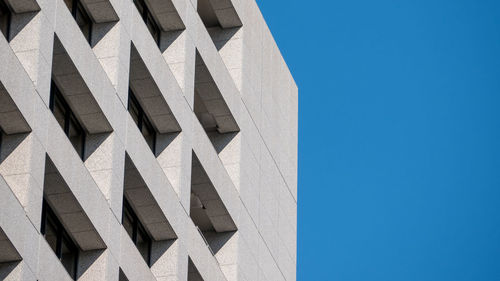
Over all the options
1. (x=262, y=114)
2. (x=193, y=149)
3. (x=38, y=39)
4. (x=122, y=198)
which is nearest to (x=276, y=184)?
→ (x=262, y=114)

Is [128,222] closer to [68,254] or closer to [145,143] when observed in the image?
[145,143]

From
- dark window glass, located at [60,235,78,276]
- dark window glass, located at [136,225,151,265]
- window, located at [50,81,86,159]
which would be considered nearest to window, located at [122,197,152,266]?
dark window glass, located at [136,225,151,265]

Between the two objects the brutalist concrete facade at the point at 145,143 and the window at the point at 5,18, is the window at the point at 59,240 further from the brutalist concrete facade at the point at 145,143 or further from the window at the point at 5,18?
the window at the point at 5,18

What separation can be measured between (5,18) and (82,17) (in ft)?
17.7

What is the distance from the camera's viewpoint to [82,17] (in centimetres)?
4641

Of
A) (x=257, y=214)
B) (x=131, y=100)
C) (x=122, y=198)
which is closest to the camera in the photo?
(x=122, y=198)

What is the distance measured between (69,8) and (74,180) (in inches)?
257

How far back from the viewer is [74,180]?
41.6 metres

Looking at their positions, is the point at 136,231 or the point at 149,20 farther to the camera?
the point at 149,20

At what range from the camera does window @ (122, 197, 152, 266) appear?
158ft

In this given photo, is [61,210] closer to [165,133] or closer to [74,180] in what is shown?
[74,180]

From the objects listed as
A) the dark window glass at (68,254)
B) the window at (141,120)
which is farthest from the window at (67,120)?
the window at (141,120)

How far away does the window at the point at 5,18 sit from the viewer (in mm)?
41062

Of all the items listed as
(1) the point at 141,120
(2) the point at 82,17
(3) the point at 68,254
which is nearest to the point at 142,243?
(1) the point at 141,120
